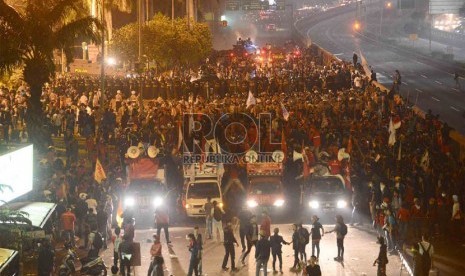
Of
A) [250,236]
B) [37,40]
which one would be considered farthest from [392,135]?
[37,40]

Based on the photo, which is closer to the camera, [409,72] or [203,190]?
[203,190]

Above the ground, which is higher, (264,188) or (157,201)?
(264,188)

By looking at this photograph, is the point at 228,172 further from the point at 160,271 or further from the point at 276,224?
the point at 160,271

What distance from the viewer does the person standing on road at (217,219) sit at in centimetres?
2678

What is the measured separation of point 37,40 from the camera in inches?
1228

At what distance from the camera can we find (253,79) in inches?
1956

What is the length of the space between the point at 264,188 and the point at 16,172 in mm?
9571

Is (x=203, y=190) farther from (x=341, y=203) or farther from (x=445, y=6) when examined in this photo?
(x=445, y=6)

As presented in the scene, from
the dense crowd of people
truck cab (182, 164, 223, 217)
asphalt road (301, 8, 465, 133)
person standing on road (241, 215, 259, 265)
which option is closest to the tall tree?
the dense crowd of people

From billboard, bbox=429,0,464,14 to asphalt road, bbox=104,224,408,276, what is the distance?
77049 mm

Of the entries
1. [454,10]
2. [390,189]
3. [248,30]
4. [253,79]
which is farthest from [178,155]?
[248,30]

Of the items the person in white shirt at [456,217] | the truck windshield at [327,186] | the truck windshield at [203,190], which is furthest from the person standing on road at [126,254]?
the person in white shirt at [456,217]

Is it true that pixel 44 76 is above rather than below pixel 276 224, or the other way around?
above

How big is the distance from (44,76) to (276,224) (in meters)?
8.86
